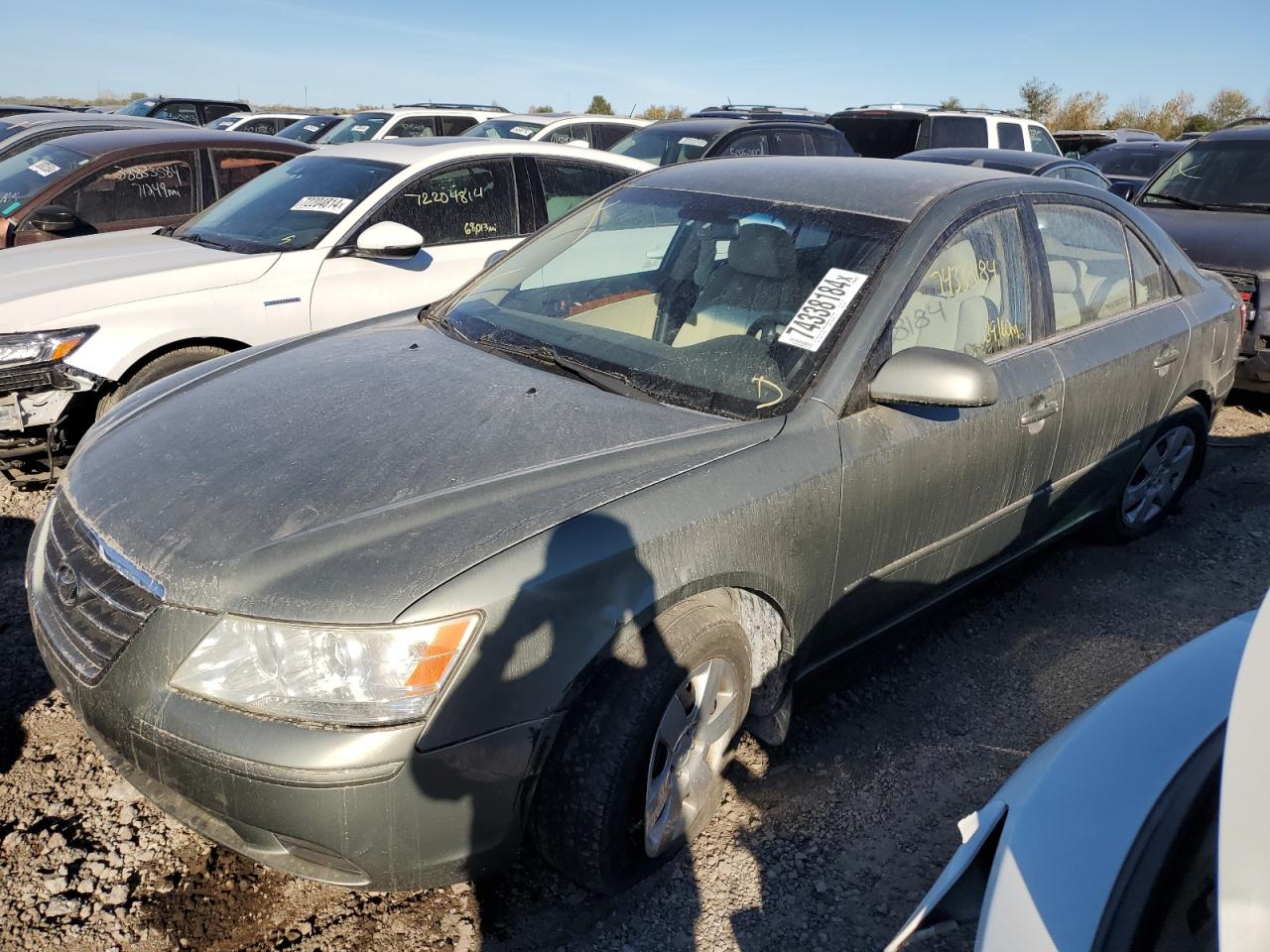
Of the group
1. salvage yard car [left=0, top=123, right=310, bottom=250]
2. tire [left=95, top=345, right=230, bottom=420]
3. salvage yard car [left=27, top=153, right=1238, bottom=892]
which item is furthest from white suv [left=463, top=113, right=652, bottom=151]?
salvage yard car [left=27, top=153, right=1238, bottom=892]

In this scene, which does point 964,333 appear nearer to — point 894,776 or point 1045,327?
point 1045,327

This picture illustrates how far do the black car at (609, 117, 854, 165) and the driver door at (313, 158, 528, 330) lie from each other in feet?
14.2

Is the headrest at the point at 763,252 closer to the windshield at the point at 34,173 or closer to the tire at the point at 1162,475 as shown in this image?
the tire at the point at 1162,475

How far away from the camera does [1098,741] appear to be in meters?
1.69

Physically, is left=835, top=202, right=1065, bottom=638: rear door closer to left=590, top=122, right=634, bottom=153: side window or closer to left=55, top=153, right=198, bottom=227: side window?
left=55, top=153, right=198, bottom=227: side window

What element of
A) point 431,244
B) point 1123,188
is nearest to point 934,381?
point 431,244

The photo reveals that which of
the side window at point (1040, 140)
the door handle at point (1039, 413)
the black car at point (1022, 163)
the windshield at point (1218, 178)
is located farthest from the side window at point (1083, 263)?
the side window at point (1040, 140)

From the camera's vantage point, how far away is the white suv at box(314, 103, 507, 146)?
13086 millimetres

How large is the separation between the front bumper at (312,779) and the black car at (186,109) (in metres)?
16.7

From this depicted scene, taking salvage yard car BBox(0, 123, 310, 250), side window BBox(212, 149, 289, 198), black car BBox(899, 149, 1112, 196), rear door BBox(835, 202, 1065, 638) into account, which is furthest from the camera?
black car BBox(899, 149, 1112, 196)

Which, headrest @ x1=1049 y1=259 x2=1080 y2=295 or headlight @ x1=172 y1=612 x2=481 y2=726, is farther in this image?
headrest @ x1=1049 y1=259 x2=1080 y2=295

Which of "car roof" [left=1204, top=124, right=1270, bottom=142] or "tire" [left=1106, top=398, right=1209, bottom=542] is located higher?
"car roof" [left=1204, top=124, right=1270, bottom=142]

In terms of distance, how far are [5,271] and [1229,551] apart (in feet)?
19.2

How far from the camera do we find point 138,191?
612 centimetres
